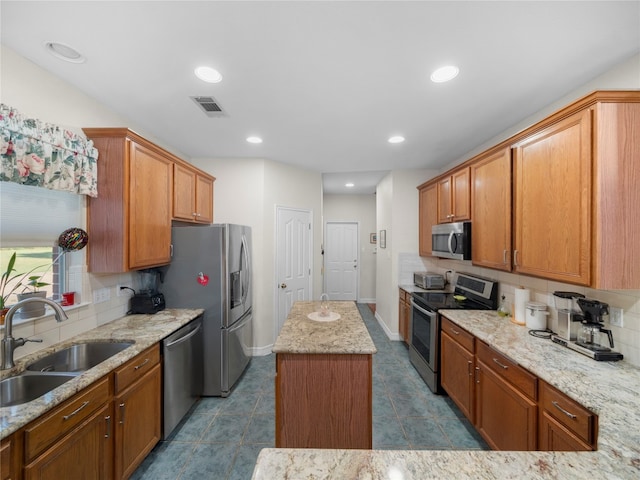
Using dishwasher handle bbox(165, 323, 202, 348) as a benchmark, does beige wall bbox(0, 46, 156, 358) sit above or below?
above

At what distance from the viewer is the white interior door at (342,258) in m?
6.48

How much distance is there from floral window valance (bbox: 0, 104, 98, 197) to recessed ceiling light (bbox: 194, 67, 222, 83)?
951mm

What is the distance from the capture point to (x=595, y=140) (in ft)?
4.62

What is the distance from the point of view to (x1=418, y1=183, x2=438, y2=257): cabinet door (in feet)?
11.3

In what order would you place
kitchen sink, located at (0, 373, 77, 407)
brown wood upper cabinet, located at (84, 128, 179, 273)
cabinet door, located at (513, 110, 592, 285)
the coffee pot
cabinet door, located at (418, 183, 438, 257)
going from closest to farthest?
kitchen sink, located at (0, 373, 77, 407) → cabinet door, located at (513, 110, 592, 285) → the coffee pot → brown wood upper cabinet, located at (84, 128, 179, 273) → cabinet door, located at (418, 183, 438, 257)

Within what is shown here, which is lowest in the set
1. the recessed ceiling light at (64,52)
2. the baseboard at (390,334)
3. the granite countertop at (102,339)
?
the baseboard at (390,334)

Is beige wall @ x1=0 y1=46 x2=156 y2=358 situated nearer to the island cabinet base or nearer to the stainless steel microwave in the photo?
the island cabinet base

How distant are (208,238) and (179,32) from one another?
166cm

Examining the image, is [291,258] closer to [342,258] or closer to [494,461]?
[342,258]

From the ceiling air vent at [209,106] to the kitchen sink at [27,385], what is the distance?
6.50ft

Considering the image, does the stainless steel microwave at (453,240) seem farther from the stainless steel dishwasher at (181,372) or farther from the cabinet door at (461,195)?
the stainless steel dishwasher at (181,372)

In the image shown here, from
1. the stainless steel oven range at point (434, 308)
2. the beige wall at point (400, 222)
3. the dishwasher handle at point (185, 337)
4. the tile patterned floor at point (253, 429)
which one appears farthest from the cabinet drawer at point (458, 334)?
the dishwasher handle at point (185, 337)

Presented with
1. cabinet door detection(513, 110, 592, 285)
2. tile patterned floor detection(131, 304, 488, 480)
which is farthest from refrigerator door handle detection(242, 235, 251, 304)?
cabinet door detection(513, 110, 592, 285)

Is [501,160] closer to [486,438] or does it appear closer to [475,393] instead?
[475,393]
